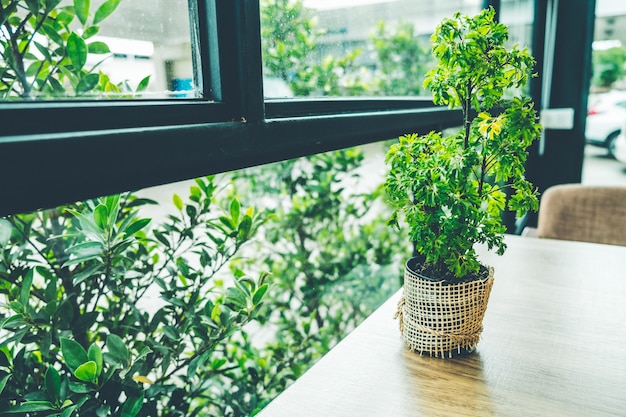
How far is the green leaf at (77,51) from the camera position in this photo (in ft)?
2.47

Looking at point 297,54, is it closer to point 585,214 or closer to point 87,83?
point 87,83

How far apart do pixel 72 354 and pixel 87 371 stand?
0.14ft

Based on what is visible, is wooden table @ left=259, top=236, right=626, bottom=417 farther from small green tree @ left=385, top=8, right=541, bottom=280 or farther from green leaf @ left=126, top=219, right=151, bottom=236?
green leaf @ left=126, top=219, right=151, bottom=236

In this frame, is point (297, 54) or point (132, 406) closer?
point (132, 406)

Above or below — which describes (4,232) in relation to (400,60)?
below

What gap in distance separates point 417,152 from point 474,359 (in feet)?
1.44

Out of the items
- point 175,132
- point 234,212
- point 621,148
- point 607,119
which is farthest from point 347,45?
point 607,119

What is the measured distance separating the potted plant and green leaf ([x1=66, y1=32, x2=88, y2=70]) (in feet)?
1.89

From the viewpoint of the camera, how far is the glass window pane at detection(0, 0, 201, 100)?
0.70 m

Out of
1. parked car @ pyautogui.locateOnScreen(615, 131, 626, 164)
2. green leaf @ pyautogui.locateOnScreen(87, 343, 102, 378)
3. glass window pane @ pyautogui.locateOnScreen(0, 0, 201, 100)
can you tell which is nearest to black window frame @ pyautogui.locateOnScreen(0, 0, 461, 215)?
glass window pane @ pyautogui.locateOnScreen(0, 0, 201, 100)

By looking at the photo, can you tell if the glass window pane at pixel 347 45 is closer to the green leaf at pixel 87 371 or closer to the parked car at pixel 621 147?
the green leaf at pixel 87 371

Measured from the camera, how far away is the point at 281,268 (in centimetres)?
178

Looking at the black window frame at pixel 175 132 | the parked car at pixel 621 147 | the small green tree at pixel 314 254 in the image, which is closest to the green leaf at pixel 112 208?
the black window frame at pixel 175 132

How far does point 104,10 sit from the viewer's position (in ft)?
2.61
